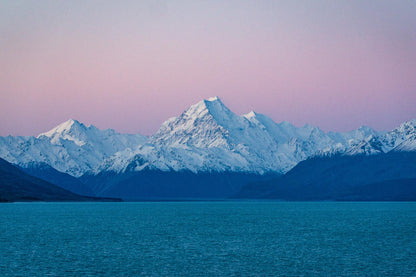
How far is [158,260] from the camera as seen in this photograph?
100 m

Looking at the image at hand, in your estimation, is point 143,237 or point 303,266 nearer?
point 303,266

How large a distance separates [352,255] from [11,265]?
50.8 m

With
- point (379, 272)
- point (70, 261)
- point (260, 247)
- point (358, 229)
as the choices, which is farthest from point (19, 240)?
point (358, 229)

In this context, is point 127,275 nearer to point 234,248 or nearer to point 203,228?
point 234,248

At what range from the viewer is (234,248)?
117 metres

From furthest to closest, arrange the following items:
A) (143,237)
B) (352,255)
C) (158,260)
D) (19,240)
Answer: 1. (143,237)
2. (19,240)
3. (352,255)
4. (158,260)

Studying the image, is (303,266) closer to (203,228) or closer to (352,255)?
(352,255)

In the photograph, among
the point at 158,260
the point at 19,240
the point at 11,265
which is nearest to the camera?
the point at 11,265

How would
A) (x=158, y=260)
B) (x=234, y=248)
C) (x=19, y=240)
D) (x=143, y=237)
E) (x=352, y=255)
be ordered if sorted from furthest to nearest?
(x=143, y=237), (x=19, y=240), (x=234, y=248), (x=352, y=255), (x=158, y=260)

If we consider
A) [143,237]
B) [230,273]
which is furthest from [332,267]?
[143,237]

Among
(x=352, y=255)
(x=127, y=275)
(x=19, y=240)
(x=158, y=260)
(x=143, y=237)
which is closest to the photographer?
(x=127, y=275)

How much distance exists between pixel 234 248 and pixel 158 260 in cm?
2047

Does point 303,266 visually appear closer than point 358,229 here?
Answer: Yes

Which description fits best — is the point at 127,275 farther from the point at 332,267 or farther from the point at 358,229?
the point at 358,229
